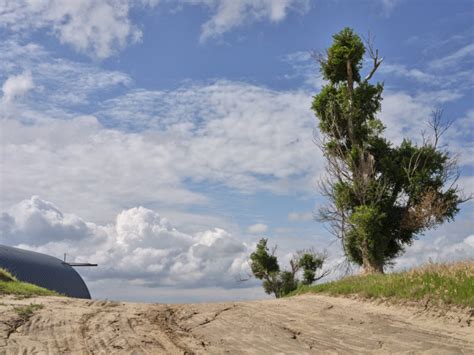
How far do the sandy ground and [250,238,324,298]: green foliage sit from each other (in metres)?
24.4

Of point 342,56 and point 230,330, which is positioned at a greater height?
point 342,56

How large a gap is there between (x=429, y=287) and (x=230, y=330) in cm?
521

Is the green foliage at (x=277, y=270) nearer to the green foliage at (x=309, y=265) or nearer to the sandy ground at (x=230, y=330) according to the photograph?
the green foliage at (x=309, y=265)

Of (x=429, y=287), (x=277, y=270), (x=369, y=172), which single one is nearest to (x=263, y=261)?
(x=277, y=270)

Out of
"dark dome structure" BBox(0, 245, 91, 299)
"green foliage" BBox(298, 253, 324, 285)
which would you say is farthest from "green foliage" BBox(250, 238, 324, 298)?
"dark dome structure" BBox(0, 245, 91, 299)

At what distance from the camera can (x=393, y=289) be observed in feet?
40.2

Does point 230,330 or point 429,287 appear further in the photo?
point 429,287

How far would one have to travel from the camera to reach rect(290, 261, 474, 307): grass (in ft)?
33.4

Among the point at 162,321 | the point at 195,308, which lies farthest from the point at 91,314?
the point at 195,308

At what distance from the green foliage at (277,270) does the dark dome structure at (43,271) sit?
14231 millimetres

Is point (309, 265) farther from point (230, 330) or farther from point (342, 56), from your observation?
point (230, 330)

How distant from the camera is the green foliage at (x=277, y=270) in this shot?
3634 cm

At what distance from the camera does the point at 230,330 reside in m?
9.63

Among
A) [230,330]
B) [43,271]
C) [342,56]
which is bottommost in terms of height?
[230,330]
